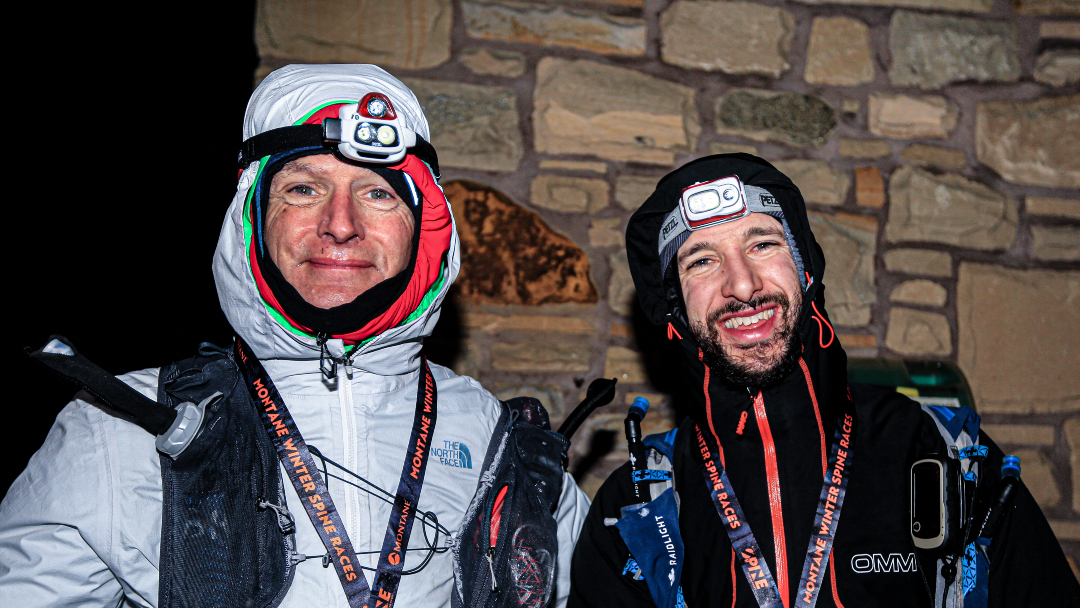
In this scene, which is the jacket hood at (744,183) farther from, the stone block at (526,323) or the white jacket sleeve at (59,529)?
the white jacket sleeve at (59,529)

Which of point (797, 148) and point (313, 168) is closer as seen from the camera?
point (313, 168)

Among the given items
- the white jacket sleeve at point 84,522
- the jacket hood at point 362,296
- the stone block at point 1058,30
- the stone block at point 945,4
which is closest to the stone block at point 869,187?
the stone block at point 945,4

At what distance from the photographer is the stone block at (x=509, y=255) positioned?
9.89 ft

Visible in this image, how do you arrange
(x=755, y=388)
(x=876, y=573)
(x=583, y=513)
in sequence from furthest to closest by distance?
(x=583, y=513) < (x=755, y=388) < (x=876, y=573)

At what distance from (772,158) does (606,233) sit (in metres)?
0.77

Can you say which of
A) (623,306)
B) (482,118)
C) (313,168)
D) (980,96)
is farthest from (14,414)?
(980,96)

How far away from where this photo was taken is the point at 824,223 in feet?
10.4

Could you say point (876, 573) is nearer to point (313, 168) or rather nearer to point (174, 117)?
point (313, 168)

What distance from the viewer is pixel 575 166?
3.11 m

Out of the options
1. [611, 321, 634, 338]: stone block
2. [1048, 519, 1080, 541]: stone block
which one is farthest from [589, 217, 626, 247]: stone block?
[1048, 519, 1080, 541]: stone block

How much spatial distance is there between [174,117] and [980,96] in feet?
11.0

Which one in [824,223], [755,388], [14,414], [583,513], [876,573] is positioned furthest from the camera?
[824,223]

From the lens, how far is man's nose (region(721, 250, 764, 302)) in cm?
207

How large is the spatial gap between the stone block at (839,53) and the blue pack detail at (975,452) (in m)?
1.83
